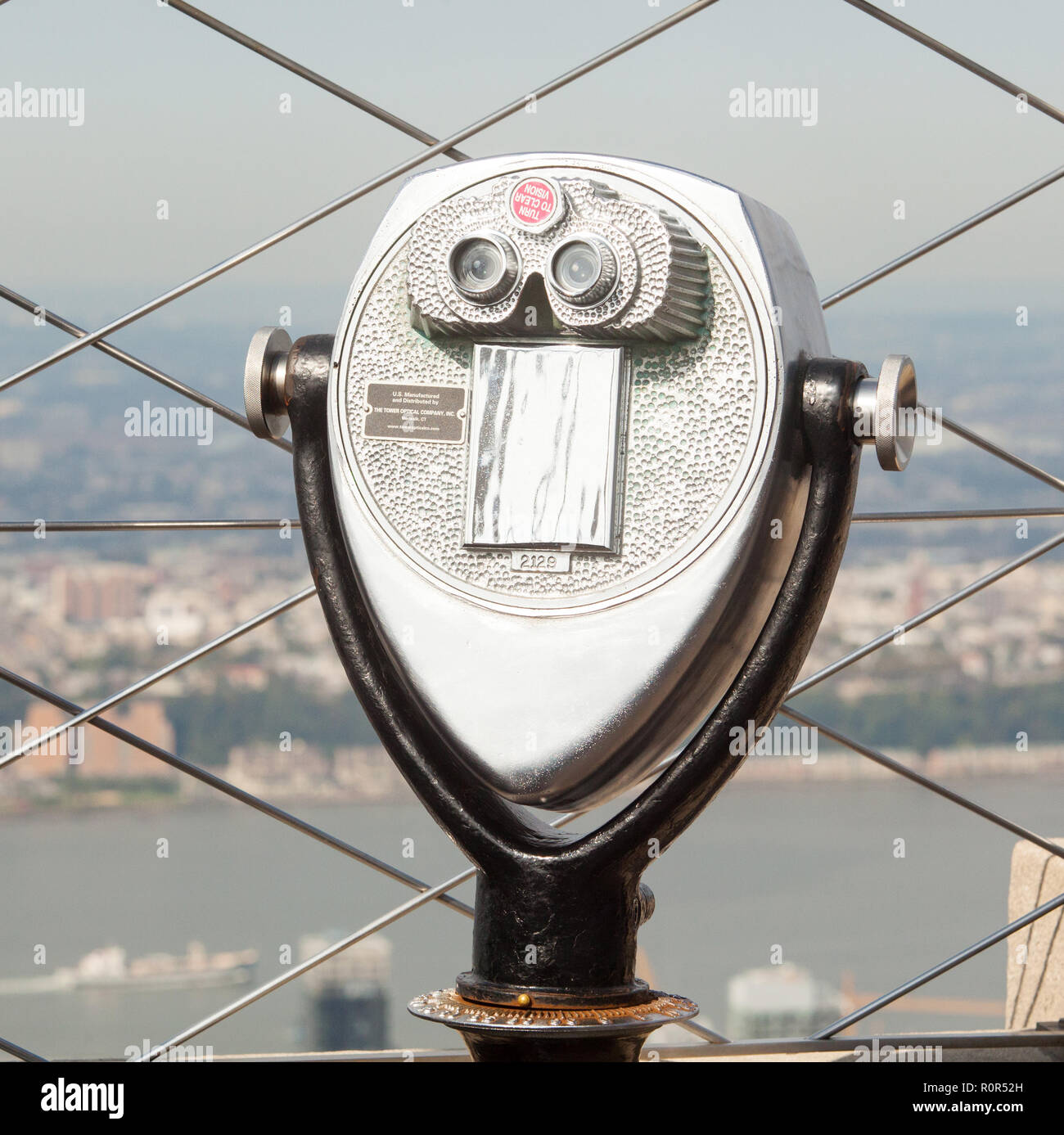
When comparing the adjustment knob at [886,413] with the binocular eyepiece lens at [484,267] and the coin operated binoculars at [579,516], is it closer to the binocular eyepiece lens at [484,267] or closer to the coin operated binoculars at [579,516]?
the coin operated binoculars at [579,516]

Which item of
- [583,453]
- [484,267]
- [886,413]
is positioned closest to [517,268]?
[484,267]

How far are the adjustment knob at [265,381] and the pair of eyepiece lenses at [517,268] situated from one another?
0.54ft

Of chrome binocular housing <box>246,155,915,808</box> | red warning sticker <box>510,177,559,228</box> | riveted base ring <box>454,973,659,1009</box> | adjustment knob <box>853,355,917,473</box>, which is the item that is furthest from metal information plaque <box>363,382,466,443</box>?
riveted base ring <box>454,973,659,1009</box>

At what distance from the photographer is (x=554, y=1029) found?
1039 millimetres

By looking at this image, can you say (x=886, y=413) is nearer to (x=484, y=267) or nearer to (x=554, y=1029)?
(x=484, y=267)

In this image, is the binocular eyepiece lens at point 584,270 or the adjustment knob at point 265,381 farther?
the adjustment knob at point 265,381

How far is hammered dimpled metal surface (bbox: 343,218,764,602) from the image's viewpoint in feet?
3.43

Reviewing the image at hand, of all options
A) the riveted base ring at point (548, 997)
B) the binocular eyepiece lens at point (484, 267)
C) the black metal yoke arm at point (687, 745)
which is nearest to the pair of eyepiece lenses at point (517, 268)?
the binocular eyepiece lens at point (484, 267)

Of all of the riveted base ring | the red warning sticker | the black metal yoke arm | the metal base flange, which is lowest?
Answer: the metal base flange

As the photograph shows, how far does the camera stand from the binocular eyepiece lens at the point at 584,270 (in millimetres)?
A: 1050

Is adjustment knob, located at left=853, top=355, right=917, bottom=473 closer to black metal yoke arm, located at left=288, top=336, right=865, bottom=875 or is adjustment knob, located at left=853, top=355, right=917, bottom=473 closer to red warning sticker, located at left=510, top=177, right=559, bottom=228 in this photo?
black metal yoke arm, located at left=288, top=336, right=865, bottom=875

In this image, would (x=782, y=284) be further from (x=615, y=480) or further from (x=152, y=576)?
(x=152, y=576)

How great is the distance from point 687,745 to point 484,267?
1.15ft
